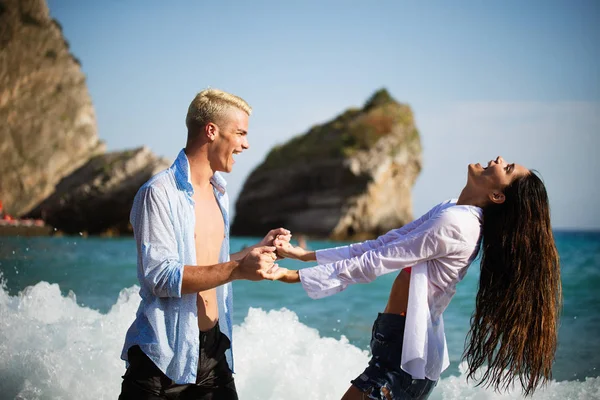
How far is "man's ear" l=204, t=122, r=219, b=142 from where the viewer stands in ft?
10.3

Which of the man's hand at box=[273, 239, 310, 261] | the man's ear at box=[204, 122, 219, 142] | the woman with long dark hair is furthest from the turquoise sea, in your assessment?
the man's ear at box=[204, 122, 219, 142]

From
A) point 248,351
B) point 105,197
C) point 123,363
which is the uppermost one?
point 123,363

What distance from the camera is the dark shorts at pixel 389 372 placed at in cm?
295

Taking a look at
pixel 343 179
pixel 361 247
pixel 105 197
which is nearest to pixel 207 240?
pixel 361 247

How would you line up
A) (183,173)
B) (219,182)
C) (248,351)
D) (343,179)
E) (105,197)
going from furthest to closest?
(343,179) < (105,197) < (248,351) < (219,182) < (183,173)

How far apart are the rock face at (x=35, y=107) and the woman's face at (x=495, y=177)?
172 feet

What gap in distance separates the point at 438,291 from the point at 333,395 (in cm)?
317

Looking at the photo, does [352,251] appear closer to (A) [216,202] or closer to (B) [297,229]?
(A) [216,202]

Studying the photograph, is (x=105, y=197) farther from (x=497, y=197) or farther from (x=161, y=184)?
(x=497, y=197)

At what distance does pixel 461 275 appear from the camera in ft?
10.1

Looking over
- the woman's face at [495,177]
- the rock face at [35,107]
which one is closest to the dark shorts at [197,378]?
the woman's face at [495,177]

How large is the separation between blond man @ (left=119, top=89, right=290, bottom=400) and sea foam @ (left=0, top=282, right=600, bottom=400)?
274cm

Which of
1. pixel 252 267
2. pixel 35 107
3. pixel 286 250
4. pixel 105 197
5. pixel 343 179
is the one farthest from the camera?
pixel 35 107

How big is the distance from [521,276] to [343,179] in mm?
40980
